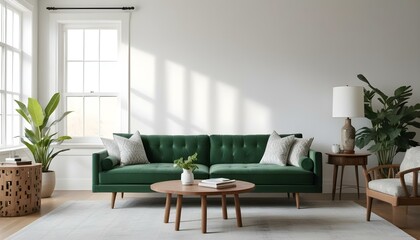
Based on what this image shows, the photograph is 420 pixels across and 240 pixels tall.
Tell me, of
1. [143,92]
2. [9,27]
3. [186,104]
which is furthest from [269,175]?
[9,27]

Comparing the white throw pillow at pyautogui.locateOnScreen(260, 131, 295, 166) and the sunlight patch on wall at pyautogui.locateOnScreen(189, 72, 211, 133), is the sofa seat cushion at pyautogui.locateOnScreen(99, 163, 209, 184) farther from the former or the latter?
the sunlight patch on wall at pyautogui.locateOnScreen(189, 72, 211, 133)

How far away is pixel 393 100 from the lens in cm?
603

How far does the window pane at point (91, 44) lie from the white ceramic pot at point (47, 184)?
1.80 m

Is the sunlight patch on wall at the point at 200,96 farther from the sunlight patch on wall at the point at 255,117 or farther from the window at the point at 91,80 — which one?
the window at the point at 91,80

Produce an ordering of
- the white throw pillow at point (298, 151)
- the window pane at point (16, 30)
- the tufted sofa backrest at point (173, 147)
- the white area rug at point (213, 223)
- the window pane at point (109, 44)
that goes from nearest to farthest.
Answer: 1. the white area rug at point (213, 223)
2. the white throw pillow at point (298, 151)
3. the tufted sofa backrest at point (173, 147)
4. the window pane at point (16, 30)
5. the window pane at point (109, 44)

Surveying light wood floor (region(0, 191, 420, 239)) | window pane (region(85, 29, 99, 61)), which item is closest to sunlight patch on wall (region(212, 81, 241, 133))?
light wood floor (region(0, 191, 420, 239))

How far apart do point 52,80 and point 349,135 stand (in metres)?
4.20

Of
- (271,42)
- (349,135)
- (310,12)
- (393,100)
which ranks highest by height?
(310,12)

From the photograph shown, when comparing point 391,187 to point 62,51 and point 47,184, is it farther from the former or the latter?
point 62,51

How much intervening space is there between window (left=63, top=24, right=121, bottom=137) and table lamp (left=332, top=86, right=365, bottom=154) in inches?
122

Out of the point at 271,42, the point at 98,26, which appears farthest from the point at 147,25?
the point at 271,42

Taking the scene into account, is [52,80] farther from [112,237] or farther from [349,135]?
[349,135]

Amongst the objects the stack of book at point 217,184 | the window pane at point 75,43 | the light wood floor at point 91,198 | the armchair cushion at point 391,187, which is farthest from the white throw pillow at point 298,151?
the window pane at point 75,43

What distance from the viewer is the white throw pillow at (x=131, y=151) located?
5652 millimetres
